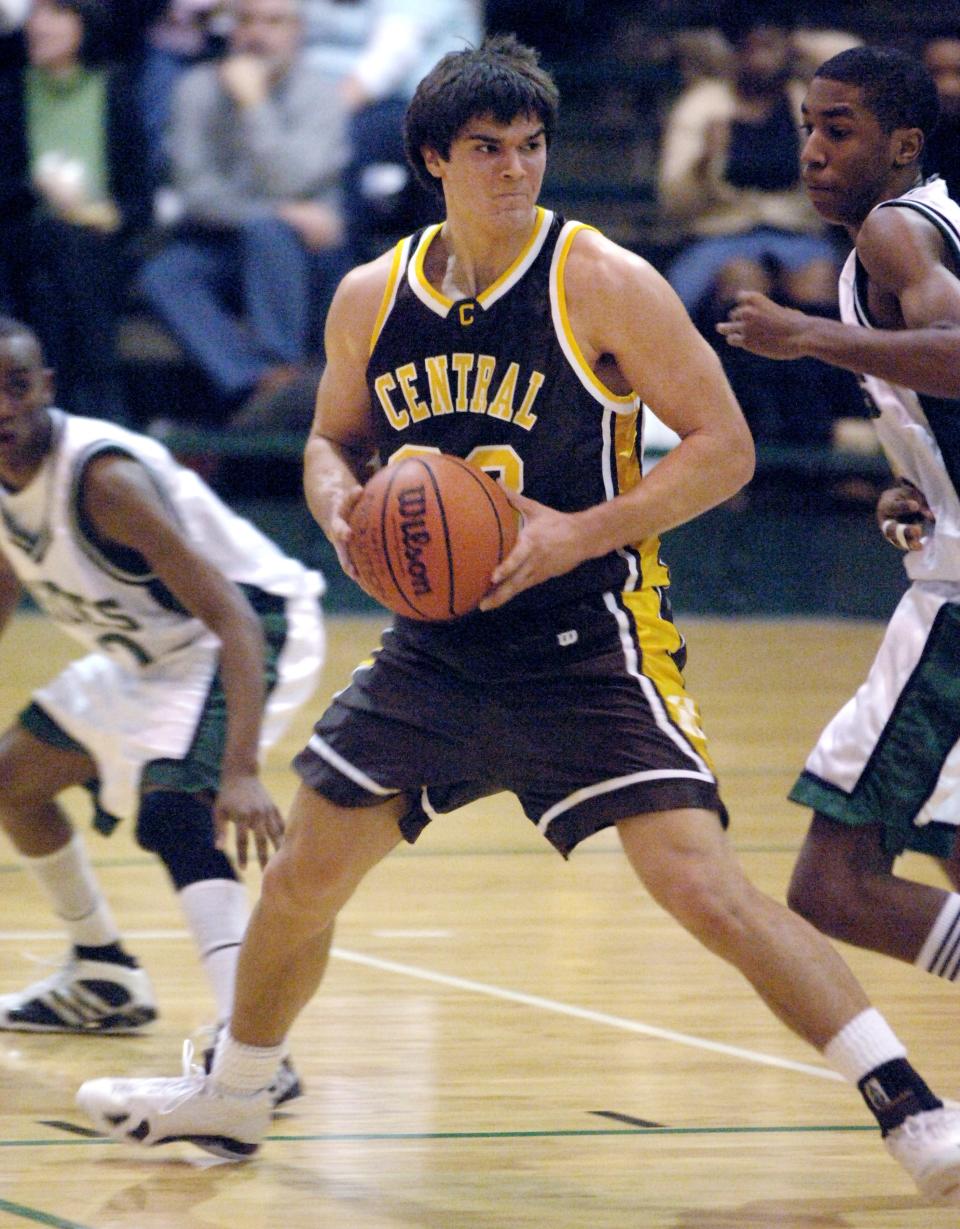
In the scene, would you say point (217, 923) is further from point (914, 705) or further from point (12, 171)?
point (12, 171)

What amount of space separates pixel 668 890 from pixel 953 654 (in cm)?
79

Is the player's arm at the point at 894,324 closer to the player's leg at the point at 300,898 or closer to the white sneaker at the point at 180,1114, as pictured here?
the player's leg at the point at 300,898

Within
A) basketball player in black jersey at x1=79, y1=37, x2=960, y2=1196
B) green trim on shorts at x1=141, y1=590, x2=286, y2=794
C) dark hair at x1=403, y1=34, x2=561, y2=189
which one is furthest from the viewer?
green trim on shorts at x1=141, y1=590, x2=286, y2=794

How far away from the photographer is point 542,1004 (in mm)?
4418

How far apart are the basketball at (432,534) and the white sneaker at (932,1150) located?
0.94m

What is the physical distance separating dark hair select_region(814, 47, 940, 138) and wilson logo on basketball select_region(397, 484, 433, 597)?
3.32 ft

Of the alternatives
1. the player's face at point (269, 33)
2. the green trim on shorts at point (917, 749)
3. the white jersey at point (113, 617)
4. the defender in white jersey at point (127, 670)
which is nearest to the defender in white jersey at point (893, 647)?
the green trim on shorts at point (917, 749)

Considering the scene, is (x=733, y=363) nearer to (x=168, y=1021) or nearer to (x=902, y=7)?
(x=902, y=7)

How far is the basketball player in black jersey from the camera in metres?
3.03

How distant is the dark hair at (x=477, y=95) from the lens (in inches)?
124

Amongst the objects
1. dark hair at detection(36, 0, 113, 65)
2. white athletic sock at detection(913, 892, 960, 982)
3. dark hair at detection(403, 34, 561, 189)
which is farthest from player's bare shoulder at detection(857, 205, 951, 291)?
dark hair at detection(36, 0, 113, 65)

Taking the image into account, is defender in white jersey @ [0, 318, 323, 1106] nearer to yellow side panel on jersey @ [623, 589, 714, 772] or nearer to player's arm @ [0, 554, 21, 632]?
player's arm @ [0, 554, 21, 632]

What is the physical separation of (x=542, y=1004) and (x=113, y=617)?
45.8 inches

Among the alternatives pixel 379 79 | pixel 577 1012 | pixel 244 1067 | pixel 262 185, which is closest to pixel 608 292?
pixel 244 1067
